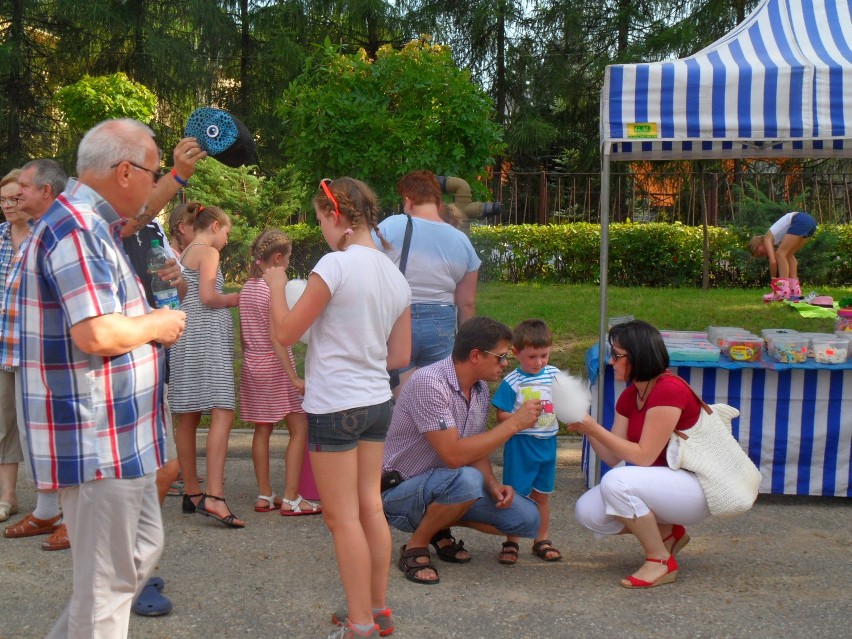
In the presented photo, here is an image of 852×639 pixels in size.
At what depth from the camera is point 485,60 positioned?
62.6 ft

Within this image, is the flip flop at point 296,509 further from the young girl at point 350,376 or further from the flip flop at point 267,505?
the young girl at point 350,376

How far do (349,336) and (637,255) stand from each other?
12212mm

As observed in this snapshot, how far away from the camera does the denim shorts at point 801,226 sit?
8625mm

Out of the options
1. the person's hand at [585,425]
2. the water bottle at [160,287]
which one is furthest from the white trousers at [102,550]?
the person's hand at [585,425]

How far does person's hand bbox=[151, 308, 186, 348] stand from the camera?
8.19ft

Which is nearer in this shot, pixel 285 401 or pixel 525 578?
pixel 525 578

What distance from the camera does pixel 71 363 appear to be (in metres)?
2.38

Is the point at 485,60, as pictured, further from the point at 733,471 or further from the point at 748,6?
the point at 733,471

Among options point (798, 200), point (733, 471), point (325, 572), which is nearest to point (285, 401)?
point (325, 572)

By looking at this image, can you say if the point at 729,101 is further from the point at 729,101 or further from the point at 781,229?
the point at 781,229

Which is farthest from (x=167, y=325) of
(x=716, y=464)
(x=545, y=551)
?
(x=716, y=464)

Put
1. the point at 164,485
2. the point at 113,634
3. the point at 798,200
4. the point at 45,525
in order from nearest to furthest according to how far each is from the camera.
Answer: the point at 113,634
the point at 164,485
the point at 45,525
the point at 798,200

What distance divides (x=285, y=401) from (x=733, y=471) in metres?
2.33

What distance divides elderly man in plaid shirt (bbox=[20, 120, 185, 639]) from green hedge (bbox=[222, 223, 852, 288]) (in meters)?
11.2
